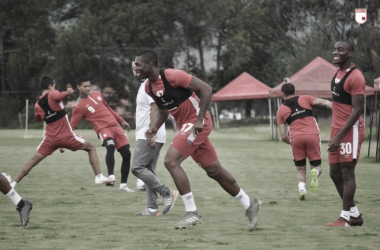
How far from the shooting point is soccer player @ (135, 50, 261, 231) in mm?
6910

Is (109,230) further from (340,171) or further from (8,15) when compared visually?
(8,15)

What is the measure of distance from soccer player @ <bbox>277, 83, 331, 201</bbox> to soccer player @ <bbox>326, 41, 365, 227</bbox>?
3034 mm

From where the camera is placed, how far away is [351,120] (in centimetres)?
685

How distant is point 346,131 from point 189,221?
1887 mm

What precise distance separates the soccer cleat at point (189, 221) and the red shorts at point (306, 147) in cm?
365

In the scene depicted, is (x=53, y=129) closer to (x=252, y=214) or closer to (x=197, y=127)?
(x=197, y=127)

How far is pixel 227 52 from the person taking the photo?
51438 mm

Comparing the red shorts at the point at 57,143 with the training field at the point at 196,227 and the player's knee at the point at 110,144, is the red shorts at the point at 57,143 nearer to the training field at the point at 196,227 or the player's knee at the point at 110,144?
the player's knee at the point at 110,144

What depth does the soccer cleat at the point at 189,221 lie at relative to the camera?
22.6ft

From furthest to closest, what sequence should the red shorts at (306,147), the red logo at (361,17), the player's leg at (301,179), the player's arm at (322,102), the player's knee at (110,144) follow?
the red logo at (361,17) → the player's knee at (110,144) → the red shorts at (306,147) → the player's leg at (301,179) → the player's arm at (322,102)

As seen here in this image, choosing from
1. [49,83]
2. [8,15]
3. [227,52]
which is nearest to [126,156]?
[49,83]

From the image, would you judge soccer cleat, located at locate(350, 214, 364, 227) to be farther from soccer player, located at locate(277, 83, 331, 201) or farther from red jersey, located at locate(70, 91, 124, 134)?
red jersey, located at locate(70, 91, 124, 134)

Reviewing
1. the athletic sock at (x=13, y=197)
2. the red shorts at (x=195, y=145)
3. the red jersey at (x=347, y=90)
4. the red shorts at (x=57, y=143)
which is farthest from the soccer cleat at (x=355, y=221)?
the red shorts at (x=57, y=143)

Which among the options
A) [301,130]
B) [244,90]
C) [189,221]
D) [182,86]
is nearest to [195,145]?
[182,86]
